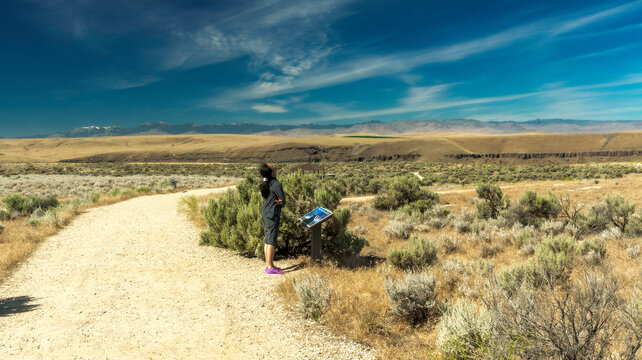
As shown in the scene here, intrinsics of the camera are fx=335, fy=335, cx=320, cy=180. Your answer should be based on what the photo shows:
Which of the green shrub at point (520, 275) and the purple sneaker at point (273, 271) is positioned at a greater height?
the green shrub at point (520, 275)

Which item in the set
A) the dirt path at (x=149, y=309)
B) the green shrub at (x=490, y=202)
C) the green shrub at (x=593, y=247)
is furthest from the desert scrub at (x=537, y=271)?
the green shrub at (x=490, y=202)

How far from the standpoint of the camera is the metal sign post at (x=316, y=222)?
20.9ft

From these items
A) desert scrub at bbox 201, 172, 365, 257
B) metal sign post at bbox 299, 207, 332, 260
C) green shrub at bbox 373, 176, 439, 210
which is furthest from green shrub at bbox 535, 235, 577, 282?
green shrub at bbox 373, 176, 439, 210

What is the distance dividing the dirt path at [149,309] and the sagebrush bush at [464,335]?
0.92 meters

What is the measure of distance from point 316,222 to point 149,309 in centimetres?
305

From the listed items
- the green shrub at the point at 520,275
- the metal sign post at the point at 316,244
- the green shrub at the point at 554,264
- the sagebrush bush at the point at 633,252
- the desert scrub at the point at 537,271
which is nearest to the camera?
the desert scrub at the point at 537,271

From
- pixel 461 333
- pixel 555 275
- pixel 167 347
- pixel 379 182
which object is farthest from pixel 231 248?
pixel 379 182

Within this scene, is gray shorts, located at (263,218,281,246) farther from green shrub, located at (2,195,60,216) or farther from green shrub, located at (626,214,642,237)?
green shrub, located at (2,195,60,216)

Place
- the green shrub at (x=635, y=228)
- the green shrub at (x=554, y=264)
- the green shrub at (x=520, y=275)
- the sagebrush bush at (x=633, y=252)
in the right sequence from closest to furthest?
the green shrub at (x=520, y=275)
the green shrub at (x=554, y=264)
the sagebrush bush at (x=633, y=252)
the green shrub at (x=635, y=228)

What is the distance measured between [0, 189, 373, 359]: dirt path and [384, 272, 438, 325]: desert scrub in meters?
0.96

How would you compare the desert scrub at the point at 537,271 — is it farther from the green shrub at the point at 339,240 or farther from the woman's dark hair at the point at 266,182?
the woman's dark hair at the point at 266,182

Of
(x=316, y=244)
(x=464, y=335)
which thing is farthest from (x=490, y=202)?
(x=464, y=335)

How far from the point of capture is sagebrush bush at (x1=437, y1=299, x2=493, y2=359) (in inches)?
124

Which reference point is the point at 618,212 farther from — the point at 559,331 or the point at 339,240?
the point at 559,331
